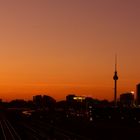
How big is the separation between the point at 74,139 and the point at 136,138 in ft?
27.4

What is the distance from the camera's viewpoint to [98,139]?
63.4 metres

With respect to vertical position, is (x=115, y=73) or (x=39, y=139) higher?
(x=115, y=73)

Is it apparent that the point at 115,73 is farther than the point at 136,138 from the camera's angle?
Yes

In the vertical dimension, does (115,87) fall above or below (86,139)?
above

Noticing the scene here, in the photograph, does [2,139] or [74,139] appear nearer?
[74,139]

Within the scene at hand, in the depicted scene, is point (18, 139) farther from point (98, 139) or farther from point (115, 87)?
point (115, 87)

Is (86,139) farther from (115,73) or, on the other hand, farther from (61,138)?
(115,73)

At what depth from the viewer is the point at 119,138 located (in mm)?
64562

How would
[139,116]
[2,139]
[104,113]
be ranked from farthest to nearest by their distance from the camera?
[104,113] → [139,116] → [2,139]

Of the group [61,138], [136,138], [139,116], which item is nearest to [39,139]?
[61,138]

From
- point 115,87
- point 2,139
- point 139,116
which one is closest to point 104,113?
point 115,87

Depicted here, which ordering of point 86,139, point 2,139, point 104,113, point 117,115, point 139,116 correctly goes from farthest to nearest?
point 104,113, point 117,115, point 139,116, point 2,139, point 86,139

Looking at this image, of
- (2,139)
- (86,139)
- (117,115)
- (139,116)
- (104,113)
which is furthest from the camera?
(104,113)

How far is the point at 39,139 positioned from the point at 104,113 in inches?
4221
